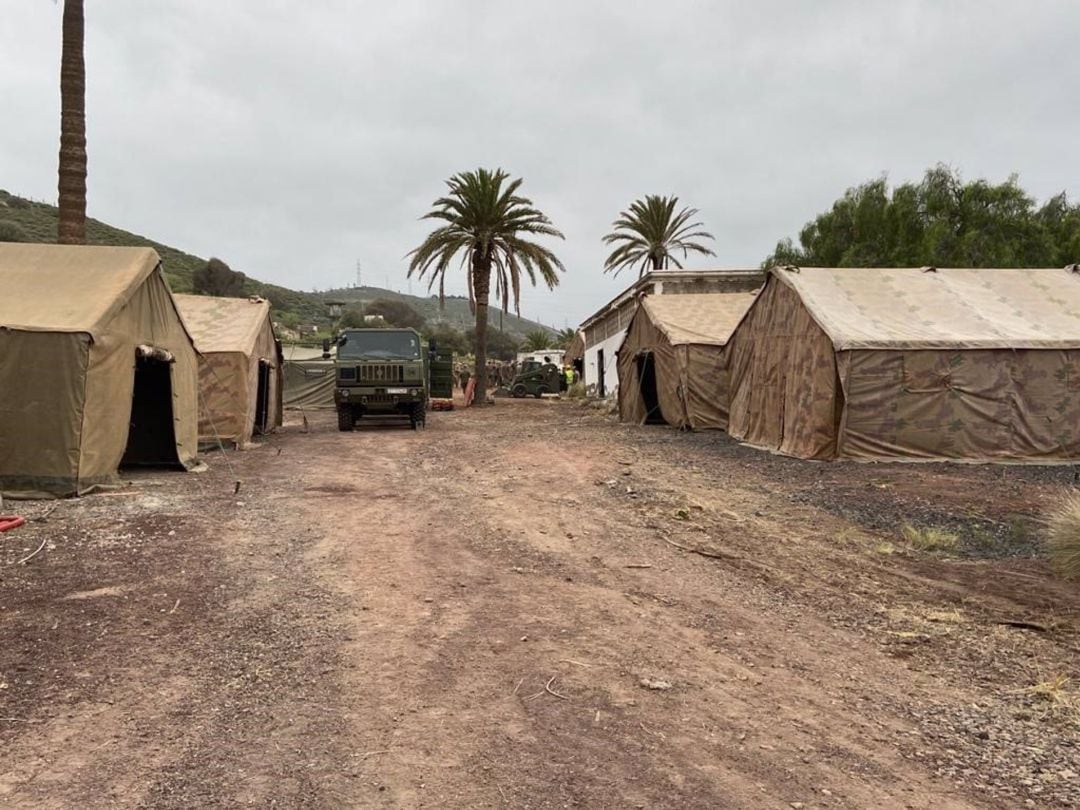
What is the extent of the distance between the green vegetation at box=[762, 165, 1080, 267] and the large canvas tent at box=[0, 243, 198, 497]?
2350 cm

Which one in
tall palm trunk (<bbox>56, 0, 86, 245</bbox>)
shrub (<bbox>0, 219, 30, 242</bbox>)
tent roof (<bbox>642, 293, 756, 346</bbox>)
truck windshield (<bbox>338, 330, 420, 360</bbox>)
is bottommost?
truck windshield (<bbox>338, 330, 420, 360</bbox>)

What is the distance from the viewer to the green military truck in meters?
18.4

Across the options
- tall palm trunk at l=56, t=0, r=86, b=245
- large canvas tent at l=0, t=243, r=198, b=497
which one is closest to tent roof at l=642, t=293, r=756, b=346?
large canvas tent at l=0, t=243, r=198, b=497

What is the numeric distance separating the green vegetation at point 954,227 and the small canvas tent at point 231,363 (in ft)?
69.1

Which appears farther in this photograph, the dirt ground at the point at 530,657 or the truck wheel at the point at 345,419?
the truck wheel at the point at 345,419

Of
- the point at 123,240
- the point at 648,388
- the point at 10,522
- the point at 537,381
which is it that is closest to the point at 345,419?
the point at 648,388

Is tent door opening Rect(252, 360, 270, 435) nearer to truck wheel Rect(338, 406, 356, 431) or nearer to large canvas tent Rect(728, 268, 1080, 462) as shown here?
truck wheel Rect(338, 406, 356, 431)

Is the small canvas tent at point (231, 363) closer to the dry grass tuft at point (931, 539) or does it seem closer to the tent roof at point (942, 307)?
the tent roof at point (942, 307)

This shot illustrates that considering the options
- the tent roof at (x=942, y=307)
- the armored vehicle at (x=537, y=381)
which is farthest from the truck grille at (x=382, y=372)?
the armored vehicle at (x=537, y=381)

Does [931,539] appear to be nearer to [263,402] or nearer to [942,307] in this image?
[942,307]

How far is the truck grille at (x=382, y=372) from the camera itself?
18.3m

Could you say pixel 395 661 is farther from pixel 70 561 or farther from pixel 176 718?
pixel 70 561

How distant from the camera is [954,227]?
2744 centimetres

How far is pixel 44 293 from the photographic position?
392 inches
